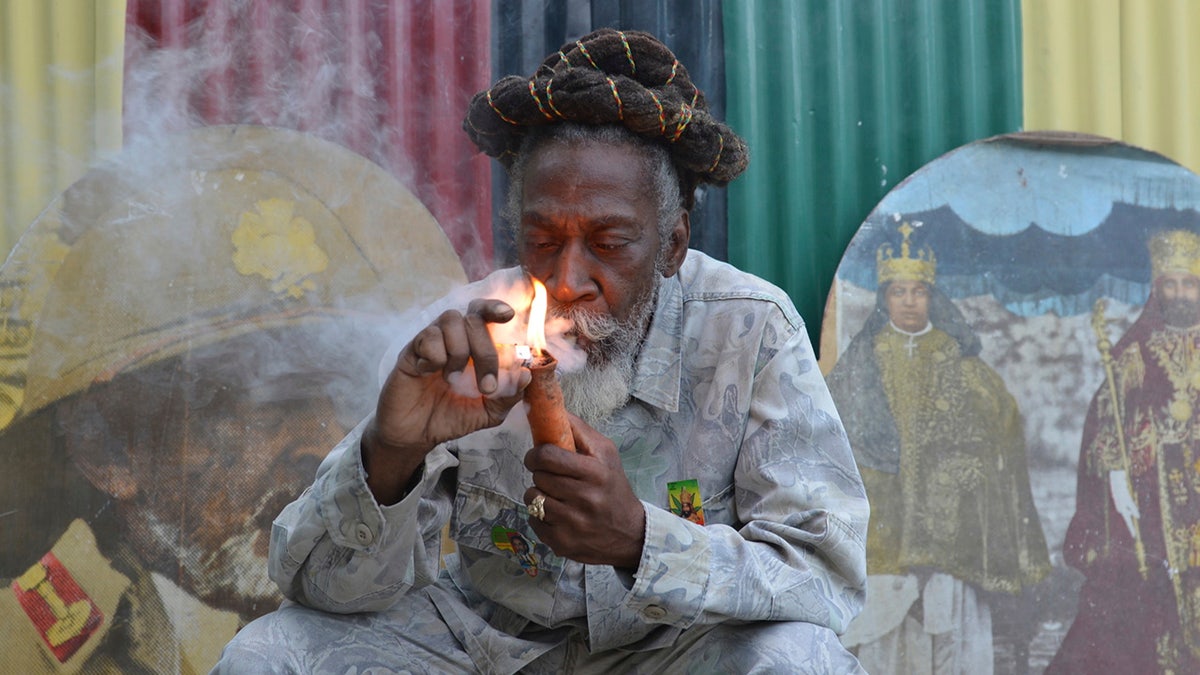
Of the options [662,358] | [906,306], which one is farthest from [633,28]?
[662,358]

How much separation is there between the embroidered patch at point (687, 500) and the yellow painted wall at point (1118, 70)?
2391 millimetres

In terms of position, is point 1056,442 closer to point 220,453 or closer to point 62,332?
point 220,453

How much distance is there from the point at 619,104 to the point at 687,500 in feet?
3.05

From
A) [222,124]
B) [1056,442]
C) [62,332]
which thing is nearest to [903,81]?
[1056,442]

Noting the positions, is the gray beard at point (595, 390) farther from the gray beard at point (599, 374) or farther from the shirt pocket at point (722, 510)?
the shirt pocket at point (722, 510)

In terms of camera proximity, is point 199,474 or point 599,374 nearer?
point 599,374

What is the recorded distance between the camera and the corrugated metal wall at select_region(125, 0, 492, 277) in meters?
4.12

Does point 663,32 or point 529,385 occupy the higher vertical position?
point 663,32

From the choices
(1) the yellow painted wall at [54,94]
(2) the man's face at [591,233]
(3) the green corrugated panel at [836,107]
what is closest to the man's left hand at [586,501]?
(2) the man's face at [591,233]

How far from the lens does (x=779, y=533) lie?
2562 mm

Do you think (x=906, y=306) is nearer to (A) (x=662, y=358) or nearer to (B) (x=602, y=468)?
(A) (x=662, y=358)

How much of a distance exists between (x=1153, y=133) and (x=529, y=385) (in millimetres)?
3256

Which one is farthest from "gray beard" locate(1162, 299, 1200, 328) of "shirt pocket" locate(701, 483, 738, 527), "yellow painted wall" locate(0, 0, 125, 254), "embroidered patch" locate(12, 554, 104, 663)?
"embroidered patch" locate(12, 554, 104, 663)

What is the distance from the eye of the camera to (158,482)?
12.9 ft
